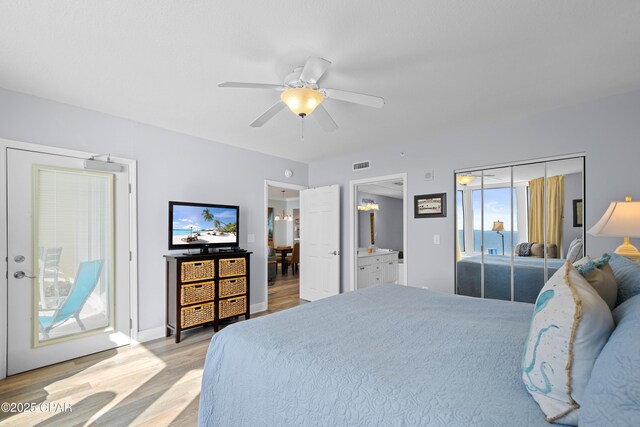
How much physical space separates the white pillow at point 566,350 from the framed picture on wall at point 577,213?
2633 mm

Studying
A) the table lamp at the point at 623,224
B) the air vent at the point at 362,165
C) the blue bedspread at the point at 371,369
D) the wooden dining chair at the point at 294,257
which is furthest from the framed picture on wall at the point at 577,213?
the wooden dining chair at the point at 294,257

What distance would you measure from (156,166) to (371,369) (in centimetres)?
345

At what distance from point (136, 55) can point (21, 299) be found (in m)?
2.43

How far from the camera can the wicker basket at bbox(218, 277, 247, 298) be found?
3812mm

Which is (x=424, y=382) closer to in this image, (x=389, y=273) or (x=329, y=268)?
(x=329, y=268)

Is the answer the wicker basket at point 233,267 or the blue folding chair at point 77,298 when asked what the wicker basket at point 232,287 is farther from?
the blue folding chair at point 77,298

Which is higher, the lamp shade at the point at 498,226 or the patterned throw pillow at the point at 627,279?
the lamp shade at the point at 498,226

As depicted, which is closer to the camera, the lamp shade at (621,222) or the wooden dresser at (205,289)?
the lamp shade at (621,222)

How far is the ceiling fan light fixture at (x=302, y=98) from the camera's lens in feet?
7.11

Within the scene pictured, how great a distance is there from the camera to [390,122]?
139 inches

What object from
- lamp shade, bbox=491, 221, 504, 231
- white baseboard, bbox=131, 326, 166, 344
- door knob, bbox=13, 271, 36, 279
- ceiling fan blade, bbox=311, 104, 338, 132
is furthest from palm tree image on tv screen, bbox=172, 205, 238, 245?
lamp shade, bbox=491, 221, 504, 231

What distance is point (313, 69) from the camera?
203cm

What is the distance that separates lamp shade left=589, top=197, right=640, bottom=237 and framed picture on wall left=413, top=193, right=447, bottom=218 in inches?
61.8

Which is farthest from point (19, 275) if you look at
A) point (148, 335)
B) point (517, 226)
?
point (517, 226)
